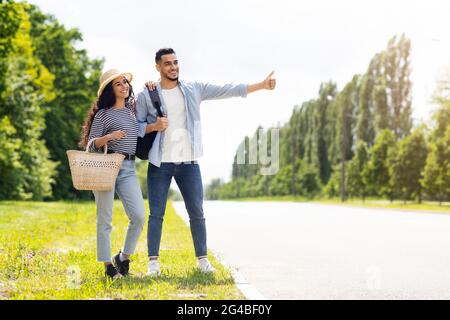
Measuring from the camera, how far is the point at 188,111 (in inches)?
274

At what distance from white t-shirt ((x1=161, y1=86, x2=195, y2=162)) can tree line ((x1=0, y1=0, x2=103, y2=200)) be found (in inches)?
1017

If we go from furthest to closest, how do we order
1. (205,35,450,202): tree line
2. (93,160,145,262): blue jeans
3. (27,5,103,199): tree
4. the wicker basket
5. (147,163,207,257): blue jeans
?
(27,5,103,199): tree < (205,35,450,202): tree line < (147,163,207,257): blue jeans < (93,160,145,262): blue jeans < the wicker basket

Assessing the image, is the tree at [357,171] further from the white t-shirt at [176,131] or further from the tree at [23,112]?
the white t-shirt at [176,131]

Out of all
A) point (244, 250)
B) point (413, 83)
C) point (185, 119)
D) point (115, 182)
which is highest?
point (413, 83)

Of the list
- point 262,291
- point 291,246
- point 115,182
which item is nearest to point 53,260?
point 115,182

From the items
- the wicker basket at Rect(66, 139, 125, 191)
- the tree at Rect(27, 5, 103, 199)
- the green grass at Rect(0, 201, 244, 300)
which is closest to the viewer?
the green grass at Rect(0, 201, 244, 300)

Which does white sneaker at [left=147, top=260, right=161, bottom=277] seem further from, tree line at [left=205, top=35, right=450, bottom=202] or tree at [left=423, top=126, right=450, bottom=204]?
tree at [left=423, top=126, right=450, bottom=204]

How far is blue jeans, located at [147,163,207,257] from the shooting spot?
7051 mm

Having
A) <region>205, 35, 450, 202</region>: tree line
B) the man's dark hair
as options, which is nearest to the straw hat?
the man's dark hair

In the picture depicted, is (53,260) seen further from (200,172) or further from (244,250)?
(244,250)

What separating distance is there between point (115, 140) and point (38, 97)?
1288 inches

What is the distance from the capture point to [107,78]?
6.79m

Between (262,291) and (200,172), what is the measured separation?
143 cm

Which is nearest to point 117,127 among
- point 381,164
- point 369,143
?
point 381,164
